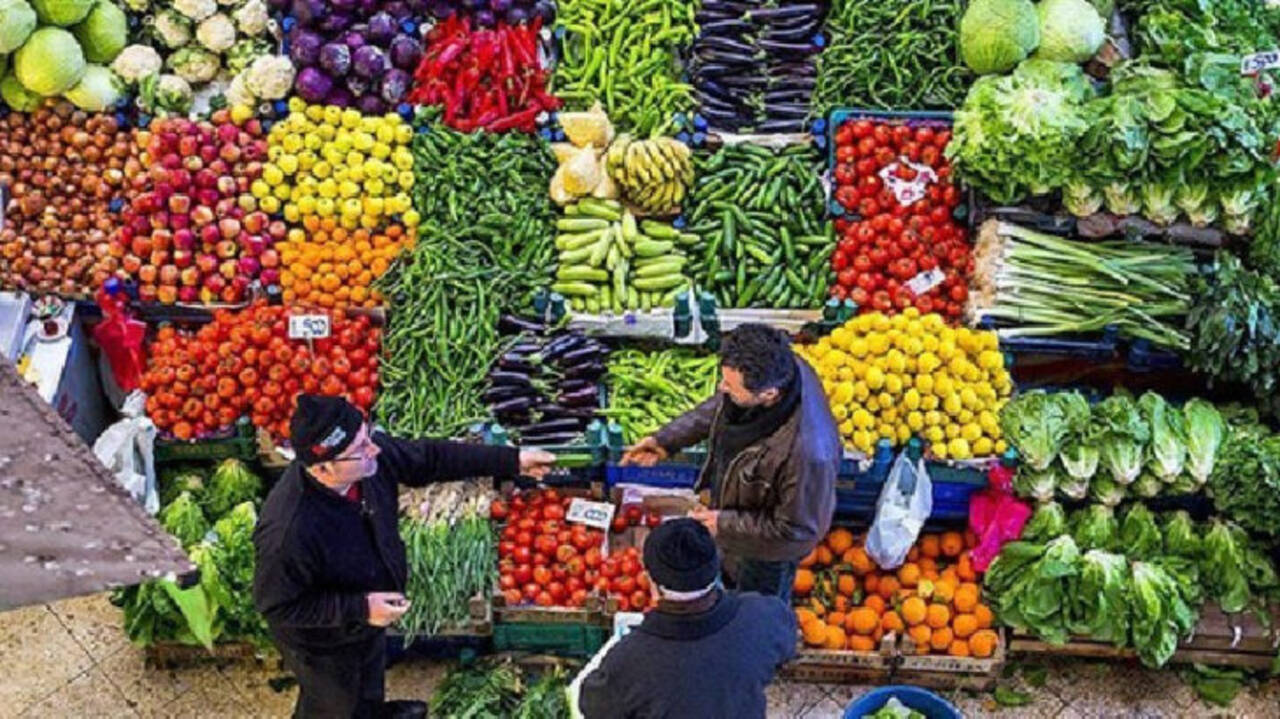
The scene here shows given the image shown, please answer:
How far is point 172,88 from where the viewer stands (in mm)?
6203

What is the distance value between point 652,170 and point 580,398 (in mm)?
1096

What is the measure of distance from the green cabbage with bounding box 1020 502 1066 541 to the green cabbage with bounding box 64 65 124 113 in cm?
439

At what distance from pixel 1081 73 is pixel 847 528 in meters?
2.21

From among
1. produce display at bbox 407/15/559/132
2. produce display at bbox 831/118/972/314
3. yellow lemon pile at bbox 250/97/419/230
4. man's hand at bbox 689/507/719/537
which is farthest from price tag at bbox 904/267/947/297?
yellow lemon pile at bbox 250/97/419/230

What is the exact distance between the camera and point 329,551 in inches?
159

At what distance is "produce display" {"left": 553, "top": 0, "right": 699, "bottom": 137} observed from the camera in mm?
6230

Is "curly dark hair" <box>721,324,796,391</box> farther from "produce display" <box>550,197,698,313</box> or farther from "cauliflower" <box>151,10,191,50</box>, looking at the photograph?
"cauliflower" <box>151,10,191,50</box>

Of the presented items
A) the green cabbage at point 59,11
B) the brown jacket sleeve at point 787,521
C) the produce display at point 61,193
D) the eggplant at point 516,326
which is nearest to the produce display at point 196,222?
the produce display at point 61,193

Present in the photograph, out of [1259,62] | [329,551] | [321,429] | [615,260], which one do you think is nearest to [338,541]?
[329,551]

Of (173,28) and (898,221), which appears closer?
(898,221)

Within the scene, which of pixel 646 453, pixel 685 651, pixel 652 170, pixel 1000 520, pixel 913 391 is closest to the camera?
pixel 685 651

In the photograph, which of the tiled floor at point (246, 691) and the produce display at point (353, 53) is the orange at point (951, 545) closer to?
the tiled floor at point (246, 691)

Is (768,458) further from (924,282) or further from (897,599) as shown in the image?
(924,282)

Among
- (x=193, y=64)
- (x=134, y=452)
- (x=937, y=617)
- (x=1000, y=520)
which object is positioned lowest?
(x=937, y=617)
